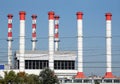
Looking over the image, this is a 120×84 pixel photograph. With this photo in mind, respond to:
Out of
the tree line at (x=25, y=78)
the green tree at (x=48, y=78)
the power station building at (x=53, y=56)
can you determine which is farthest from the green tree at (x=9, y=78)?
the power station building at (x=53, y=56)

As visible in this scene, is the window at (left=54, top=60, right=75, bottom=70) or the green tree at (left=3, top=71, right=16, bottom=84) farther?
the window at (left=54, top=60, right=75, bottom=70)

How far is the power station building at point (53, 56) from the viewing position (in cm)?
4775

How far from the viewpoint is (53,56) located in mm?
48875

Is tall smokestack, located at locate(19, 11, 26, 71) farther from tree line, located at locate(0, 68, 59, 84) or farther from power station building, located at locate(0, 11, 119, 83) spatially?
tree line, located at locate(0, 68, 59, 84)

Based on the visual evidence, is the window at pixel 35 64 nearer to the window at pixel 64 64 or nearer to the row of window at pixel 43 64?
the row of window at pixel 43 64

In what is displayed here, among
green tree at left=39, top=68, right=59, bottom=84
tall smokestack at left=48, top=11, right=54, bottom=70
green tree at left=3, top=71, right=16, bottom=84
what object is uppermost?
tall smokestack at left=48, top=11, right=54, bottom=70

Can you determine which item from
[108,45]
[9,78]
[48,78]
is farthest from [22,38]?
[9,78]

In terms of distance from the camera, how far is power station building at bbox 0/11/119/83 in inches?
1880

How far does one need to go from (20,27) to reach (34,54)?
11.5 feet

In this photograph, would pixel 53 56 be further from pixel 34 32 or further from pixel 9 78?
pixel 9 78

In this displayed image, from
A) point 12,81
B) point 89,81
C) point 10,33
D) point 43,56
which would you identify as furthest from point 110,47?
point 12,81

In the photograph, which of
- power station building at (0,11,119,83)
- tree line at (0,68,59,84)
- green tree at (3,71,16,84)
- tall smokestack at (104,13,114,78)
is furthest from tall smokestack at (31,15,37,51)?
green tree at (3,71,16,84)

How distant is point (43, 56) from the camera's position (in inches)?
1955

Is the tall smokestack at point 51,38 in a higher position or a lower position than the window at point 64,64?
higher
